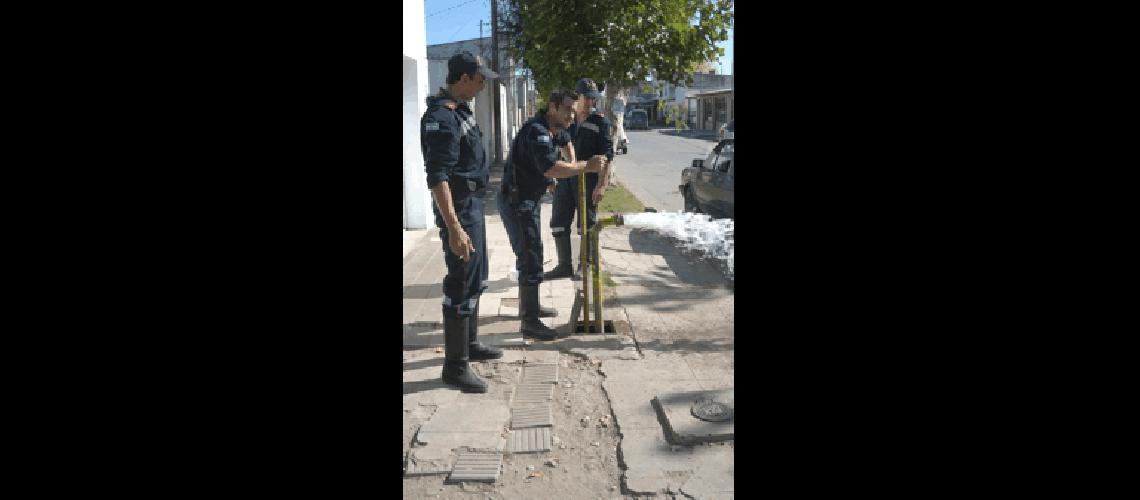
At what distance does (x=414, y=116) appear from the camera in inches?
370

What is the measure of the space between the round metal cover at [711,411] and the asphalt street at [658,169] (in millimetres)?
8528

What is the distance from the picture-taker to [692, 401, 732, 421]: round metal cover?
356 cm

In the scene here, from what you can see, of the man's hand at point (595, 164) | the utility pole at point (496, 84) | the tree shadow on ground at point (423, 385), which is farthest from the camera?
the utility pole at point (496, 84)

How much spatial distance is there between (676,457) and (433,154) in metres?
1.78

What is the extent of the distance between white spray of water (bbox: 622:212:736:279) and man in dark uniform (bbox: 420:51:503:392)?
362cm

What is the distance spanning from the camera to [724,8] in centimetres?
1242

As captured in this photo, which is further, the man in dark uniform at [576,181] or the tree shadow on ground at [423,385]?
the man in dark uniform at [576,181]

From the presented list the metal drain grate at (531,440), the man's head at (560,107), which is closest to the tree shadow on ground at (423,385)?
the metal drain grate at (531,440)

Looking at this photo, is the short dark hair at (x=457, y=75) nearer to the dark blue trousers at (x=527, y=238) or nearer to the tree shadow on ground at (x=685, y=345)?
the dark blue trousers at (x=527, y=238)

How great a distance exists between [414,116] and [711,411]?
677 centimetres

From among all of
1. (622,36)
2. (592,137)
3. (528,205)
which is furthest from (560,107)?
(622,36)

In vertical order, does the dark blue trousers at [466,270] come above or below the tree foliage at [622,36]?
below

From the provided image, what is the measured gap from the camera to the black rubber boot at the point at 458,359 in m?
4.02

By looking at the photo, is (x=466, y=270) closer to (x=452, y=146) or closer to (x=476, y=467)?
(x=452, y=146)
